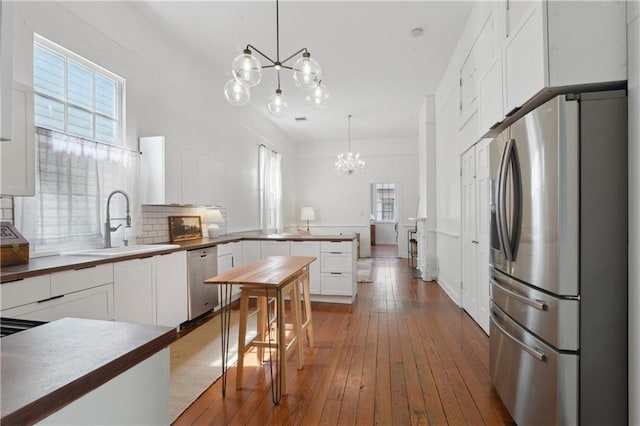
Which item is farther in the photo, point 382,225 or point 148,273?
point 382,225

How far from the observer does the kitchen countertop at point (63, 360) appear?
1.61ft

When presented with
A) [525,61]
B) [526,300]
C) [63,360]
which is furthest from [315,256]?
[63,360]

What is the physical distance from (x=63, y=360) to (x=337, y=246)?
3.79 meters

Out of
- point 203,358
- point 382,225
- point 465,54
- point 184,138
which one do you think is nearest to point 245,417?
point 203,358

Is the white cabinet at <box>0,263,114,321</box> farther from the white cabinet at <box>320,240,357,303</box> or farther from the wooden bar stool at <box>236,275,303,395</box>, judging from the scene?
the white cabinet at <box>320,240,357,303</box>

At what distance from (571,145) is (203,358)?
2.90 m

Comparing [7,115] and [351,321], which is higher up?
[7,115]

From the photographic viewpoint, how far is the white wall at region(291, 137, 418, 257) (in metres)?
8.91

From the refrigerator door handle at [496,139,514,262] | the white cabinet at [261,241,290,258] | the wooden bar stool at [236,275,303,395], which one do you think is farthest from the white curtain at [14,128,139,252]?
the refrigerator door handle at [496,139,514,262]

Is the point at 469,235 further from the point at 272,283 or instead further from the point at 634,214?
the point at 272,283

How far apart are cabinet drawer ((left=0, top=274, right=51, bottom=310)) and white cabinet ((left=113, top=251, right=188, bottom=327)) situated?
21.0 inches

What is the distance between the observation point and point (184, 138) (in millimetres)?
4227

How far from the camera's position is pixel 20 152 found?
6.65 feet

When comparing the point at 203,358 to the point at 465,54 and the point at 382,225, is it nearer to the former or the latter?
the point at 465,54
